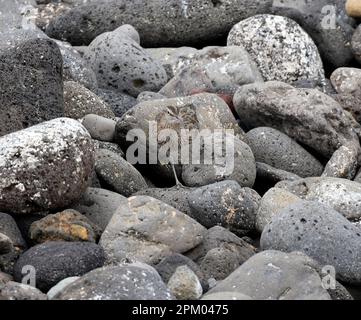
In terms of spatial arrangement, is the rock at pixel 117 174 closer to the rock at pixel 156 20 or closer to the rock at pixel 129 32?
the rock at pixel 129 32

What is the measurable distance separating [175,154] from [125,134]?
1.51ft

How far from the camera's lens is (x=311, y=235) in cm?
716

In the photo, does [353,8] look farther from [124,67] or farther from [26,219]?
[26,219]

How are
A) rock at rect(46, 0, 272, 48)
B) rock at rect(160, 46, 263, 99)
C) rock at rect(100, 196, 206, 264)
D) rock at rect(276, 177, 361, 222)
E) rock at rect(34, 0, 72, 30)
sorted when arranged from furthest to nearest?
rock at rect(34, 0, 72, 30) < rock at rect(46, 0, 272, 48) < rock at rect(160, 46, 263, 99) < rock at rect(276, 177, 361, 222) < rock at rect(100, 196, 206, 264)

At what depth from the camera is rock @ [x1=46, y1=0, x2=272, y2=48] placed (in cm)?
1241

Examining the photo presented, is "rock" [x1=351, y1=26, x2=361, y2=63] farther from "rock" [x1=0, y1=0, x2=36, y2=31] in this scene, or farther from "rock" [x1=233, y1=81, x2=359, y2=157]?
"rock" [x1=0, y1=0, x2=36, y2=31]

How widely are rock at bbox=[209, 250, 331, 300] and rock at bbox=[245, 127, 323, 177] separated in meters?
3.19

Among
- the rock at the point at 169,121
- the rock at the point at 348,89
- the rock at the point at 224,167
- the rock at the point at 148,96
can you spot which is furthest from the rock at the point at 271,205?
the rock at the point at 348,89

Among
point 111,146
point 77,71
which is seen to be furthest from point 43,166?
point 77,71

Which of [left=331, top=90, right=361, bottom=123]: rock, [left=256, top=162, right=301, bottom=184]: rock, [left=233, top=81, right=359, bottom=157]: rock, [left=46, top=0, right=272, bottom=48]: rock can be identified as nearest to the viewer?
[left=256, top=162, right=301, bottom=184]: rock

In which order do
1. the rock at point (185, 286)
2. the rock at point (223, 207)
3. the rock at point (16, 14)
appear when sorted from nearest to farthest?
1. the rock at point (185, 286)
2. the rock at point (223, 207)
3. the rock at point (16, 14)

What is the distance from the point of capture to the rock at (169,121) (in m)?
9.20

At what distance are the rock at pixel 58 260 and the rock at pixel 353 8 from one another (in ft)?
21.1

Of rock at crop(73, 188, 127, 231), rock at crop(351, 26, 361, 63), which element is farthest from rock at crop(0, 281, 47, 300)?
rock at crop(351, 26, 361, 63)
